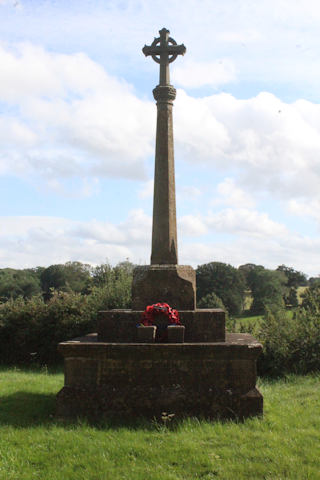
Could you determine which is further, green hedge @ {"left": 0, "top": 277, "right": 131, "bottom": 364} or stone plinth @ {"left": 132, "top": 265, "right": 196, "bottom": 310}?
green hedge @ {"left": 0, "top": 277, "right": 131, "bottom": 364}

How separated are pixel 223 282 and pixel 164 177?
1260 inches

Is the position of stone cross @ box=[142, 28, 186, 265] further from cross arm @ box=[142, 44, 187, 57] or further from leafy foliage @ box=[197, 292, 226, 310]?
leafy foliage @ box=[197, 292, 226, 310]

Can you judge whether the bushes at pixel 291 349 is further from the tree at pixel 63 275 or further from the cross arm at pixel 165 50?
the tree at pixel 63 275

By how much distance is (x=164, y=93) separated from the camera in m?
9.44

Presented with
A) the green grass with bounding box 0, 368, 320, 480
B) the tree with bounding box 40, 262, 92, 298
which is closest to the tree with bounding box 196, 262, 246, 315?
the tree with bounding box 40, 262, 92, 298

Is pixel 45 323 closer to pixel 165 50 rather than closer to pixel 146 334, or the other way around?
pixel 146 334

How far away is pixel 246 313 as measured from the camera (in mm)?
42844

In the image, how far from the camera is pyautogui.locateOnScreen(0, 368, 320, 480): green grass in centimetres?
497

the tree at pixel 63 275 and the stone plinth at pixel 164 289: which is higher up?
the tree at pixel 63 275

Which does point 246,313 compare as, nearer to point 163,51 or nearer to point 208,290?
point 208,290

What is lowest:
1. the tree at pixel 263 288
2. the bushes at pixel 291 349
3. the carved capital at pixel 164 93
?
the bushes at pixel 291 349

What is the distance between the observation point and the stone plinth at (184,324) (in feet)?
26.3

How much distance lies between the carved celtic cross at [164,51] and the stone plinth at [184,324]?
4839 millimetres

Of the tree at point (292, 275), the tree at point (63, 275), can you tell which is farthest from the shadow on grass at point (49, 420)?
the tree at point (292, 275)
